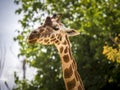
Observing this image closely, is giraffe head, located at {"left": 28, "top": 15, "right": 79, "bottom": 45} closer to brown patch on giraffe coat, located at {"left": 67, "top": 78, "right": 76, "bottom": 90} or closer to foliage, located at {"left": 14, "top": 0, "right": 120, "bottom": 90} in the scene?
brown patch on giraffe coat, located at {"left": 67, "top": 78, "right": 76, "bottom": 90}

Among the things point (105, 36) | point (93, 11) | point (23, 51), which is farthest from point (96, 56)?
point (23, 51)

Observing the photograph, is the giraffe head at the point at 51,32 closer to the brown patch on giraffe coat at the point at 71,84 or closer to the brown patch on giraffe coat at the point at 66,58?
the brown patch on giraffe coat at the point at 66,58

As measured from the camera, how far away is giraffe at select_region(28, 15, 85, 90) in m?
7.68

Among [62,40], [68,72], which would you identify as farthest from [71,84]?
[62,40]

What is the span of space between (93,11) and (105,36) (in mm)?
1250

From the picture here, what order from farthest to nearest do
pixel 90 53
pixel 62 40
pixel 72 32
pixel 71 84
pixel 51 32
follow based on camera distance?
1. pixel 90 53
2. pixel 62 40
3. pixel 51 32
4. pixel 72 32
5. pixel 71 84

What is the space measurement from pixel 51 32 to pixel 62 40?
356 millimetres

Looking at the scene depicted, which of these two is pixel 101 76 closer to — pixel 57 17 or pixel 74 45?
pixel 74 45

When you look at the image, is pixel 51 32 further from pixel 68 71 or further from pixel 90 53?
pixel 90 53

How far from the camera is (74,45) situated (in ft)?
51.0

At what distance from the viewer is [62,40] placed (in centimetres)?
809

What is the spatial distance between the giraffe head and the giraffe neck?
27 centimetres

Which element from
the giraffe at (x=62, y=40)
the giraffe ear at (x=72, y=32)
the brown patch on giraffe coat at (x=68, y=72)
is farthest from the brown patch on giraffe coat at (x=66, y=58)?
the giraffe ear at (x=72, y=32)

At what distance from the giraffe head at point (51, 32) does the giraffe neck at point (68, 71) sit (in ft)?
0.89
